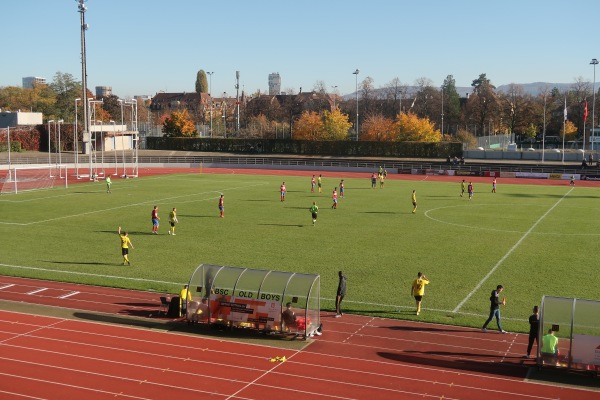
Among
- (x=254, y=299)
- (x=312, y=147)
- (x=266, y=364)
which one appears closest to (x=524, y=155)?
(x=312, y=147)

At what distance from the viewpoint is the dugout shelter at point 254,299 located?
723 inches

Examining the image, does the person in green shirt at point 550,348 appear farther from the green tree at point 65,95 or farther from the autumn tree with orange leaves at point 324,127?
the green tree at point 65,95

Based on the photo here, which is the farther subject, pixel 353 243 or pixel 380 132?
pixel 380 132

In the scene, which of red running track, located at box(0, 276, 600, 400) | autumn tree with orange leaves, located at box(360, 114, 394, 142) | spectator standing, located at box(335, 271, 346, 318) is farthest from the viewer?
autumn tree with orange leaves, located at box(360, 114, 394, 142)

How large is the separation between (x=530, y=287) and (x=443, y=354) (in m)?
8.71

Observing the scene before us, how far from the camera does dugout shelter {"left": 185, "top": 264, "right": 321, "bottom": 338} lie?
18.4 metres

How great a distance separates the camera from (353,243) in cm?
3288

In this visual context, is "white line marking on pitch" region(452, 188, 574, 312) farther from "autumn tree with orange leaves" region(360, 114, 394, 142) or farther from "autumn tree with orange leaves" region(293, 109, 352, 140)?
"autumn tree with orange leaves" region(293, 109, 352, 140)

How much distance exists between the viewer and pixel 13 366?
16.2m

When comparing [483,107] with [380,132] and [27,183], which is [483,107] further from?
[27,183]

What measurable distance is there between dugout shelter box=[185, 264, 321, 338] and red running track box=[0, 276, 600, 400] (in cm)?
80

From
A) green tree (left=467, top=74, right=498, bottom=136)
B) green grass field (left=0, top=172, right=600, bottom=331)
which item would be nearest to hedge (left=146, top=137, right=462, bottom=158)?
green tree (left=467, top=74, right=498, bottom=136)

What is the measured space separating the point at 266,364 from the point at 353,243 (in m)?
17.0

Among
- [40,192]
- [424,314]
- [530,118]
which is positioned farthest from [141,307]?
[530,118]
